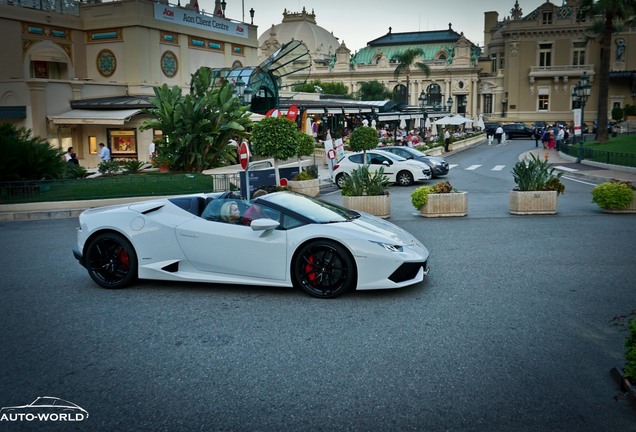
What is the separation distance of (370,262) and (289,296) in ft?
3.74

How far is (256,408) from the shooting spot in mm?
4777

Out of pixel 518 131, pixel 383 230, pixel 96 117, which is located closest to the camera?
pixel 383 230

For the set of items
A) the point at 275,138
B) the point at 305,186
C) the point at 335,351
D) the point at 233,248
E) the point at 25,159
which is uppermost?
the point at 275,138

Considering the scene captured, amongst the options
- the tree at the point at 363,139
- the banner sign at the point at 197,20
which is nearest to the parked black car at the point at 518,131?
the banner sign at the point at 197,20

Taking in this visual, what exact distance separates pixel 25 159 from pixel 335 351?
1632 cm

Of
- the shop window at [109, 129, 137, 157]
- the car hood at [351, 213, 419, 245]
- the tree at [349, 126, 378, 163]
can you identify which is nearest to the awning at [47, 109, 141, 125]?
the shop window at [109, 129, 137, 157]

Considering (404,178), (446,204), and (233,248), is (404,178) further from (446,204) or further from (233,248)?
(233,248)

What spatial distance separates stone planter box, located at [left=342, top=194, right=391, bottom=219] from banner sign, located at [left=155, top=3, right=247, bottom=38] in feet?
92.8

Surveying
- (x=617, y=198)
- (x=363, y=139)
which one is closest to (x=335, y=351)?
(x=617, y=198)

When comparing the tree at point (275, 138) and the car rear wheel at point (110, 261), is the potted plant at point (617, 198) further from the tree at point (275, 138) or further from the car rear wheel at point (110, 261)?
the car rear wheel at point (110, 261)

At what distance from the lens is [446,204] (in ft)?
49.0

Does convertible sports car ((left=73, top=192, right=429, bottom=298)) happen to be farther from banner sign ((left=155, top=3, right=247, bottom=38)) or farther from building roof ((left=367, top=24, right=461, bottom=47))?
building roof ((left=367, top=24, right=461, bottom=47))

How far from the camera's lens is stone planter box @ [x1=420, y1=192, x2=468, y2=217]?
14875 millimetres

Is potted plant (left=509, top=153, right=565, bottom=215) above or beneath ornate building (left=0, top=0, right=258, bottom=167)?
beneath
